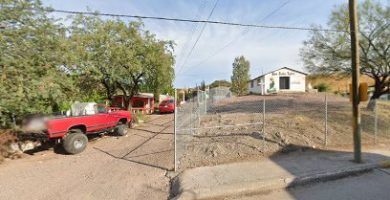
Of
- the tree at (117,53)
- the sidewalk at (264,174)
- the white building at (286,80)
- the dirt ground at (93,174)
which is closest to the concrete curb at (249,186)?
the sidewalk at (264,174)

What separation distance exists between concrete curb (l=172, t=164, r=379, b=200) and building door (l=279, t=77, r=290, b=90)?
113 ft

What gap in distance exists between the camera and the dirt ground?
6047 millimetres

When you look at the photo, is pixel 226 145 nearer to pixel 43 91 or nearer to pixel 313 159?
pixel 313 159

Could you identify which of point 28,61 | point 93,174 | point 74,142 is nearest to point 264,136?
point 93,174

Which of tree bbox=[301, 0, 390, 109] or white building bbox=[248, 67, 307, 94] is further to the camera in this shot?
white building bbox=[248, 67, 307, 94]

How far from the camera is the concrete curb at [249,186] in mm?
5484

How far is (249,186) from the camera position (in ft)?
18.8

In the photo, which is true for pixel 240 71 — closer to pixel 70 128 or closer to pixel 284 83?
pixel 284 83

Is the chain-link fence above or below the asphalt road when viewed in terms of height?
above

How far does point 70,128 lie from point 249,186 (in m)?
7.44

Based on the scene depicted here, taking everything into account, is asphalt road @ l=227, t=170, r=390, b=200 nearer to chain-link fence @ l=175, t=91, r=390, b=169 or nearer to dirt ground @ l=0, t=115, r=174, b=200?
chain-link fence @ l=175, t=91, r=390, b=169

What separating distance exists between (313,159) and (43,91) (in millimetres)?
9459

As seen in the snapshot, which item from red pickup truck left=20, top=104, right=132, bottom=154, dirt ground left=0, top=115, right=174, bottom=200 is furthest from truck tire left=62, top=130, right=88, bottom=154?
dirt ground left=0, top=115, right=174, bottom=200

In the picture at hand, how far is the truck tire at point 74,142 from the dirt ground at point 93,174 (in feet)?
0.81
